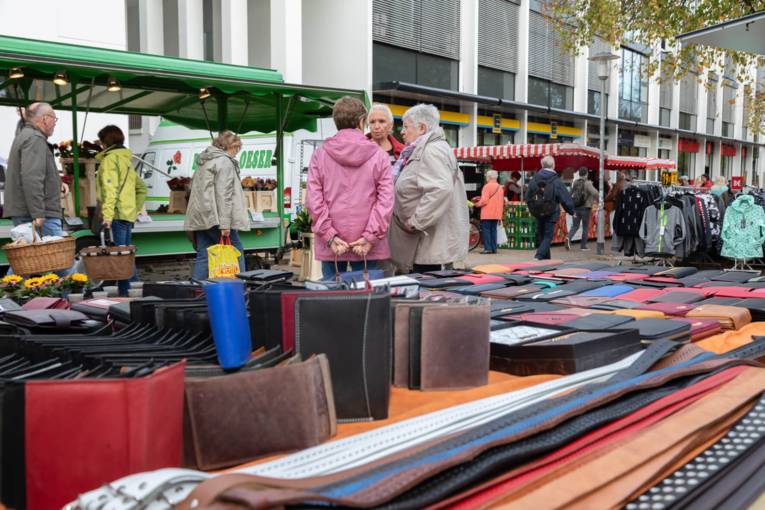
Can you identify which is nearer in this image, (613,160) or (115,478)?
(115,478)

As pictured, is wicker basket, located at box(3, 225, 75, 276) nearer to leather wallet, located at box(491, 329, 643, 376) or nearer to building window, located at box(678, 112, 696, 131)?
leather wallet, located at box(491, 329, 643, 376)

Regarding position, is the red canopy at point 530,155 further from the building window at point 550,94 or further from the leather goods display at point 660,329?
the leather goods display at point 660,329

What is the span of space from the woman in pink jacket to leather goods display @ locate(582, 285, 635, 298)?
1.41 meters

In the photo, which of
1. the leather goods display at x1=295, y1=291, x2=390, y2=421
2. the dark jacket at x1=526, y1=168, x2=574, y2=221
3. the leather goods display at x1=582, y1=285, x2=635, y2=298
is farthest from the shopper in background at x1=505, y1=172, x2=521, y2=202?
the leather goods display at x1=295, y1=291, x2=390, y2=421

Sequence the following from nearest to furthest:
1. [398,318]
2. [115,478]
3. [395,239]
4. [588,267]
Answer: [115,478] < [398,318] < [588,267] < [395,239]

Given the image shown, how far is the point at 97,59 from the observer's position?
8.20 meters

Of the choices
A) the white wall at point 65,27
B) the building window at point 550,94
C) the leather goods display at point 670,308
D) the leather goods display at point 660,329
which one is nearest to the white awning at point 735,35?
the leather goods display at point 670,308

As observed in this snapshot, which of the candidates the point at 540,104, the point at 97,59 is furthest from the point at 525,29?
the point at 97,59

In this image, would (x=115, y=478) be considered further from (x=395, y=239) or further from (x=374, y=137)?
(x=374, y=137)

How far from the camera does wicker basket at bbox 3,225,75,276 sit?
5188mm

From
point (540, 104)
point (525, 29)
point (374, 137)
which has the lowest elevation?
point (374, 137)

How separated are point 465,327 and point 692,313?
122 centimetres

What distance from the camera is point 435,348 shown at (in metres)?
1.87

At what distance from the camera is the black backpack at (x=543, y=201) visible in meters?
11.8
